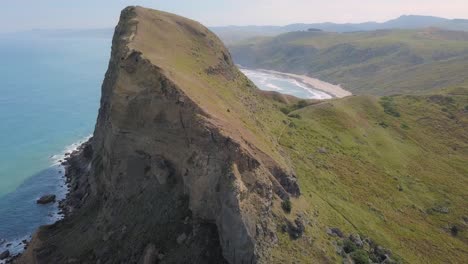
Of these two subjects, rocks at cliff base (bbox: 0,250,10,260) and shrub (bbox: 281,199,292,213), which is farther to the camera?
rocks at cliff base (bbox: 0,250,10,260)

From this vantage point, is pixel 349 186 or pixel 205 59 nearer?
pixel 349 186

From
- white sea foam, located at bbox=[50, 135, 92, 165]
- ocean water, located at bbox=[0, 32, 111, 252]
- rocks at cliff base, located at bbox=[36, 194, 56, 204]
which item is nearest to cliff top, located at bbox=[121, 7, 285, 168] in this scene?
ocean water, located at bbox=[0, 32, 111, 252]

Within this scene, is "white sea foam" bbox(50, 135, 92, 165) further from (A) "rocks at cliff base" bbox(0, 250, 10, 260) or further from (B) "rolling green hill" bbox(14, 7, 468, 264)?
(A) "rocks at cliff base" bbox(0, 250, 10, 260)

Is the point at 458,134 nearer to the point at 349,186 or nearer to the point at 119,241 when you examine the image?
the point at 349,186

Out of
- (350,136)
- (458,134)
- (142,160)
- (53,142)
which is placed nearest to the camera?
(142,160)

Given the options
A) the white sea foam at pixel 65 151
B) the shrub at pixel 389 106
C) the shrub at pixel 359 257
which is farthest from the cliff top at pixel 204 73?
the white sea foam at pixel 65 151

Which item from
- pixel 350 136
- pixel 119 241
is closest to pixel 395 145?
pixel 350 136

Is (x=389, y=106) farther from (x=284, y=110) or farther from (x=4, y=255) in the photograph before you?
(x=4, y=255)

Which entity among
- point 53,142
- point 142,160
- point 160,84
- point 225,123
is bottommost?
point 53,142
